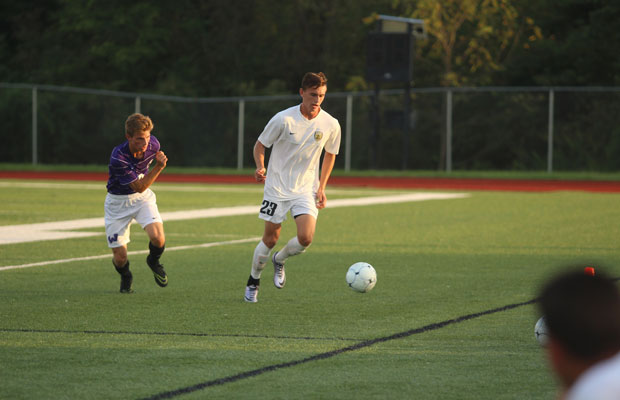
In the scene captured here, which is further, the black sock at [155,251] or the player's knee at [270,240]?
the black sock at [155,251]

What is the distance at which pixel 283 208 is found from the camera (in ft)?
28.4

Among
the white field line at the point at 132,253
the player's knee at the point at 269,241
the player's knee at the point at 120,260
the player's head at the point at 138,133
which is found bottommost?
the white field line at the point at 132,253

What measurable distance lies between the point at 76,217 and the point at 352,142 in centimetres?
1787

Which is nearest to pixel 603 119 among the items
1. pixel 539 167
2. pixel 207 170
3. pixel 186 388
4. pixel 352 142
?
pixel 539 167

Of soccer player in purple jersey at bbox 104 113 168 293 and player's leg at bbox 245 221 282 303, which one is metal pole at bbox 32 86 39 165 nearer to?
soccer player in purple jersey at bbox 104 113 168 293

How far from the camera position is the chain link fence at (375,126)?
1233 inches

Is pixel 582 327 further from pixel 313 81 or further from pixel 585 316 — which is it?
pixel 313 81

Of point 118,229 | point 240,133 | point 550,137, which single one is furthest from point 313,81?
Answer: point 240,133

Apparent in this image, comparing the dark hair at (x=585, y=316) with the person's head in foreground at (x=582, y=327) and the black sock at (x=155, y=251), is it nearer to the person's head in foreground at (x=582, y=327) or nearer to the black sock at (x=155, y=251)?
the person's head in foreground at (x=582, y=327)

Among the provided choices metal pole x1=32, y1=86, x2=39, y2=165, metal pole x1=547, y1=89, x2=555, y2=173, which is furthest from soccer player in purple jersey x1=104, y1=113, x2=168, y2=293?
metal pole x1=32, y1=86, x2=39, y2=165

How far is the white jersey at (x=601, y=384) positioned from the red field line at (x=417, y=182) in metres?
24.7

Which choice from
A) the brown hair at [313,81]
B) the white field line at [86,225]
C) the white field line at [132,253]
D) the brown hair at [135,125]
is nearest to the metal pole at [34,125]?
the white field line at [86,225]

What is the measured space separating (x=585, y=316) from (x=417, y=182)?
2785 cm

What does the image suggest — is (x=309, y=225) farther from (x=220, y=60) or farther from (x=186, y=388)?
(x=220, y=60)
